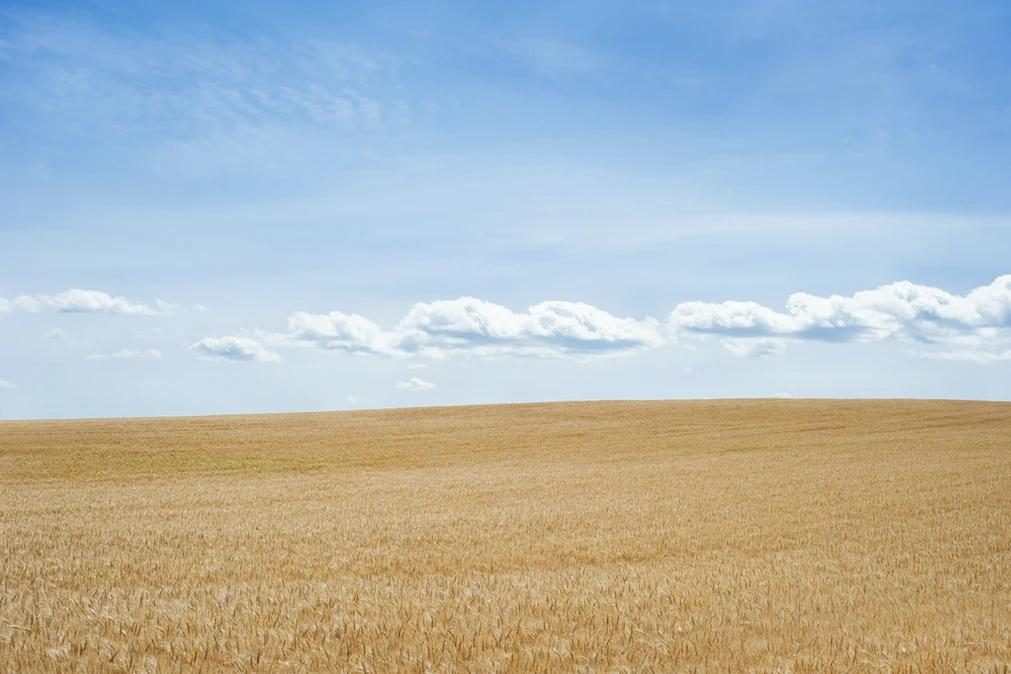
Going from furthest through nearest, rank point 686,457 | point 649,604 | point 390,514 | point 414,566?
point 686,457, point 390,514, point 414,566, point 649,604

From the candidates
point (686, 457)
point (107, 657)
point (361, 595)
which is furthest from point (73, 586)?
point (686, 457)

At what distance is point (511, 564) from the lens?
12234 mm

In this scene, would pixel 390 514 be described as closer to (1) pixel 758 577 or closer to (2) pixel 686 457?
(1) pixel 758 577

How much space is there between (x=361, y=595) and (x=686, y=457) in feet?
90.0

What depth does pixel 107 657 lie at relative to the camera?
6309mm

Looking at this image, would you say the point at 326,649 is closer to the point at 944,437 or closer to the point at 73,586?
the point at 73,586

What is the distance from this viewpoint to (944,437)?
136 feet

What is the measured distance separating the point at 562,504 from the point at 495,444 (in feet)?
72.9

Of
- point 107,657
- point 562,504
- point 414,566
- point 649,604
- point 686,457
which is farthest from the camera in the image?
point 686,457

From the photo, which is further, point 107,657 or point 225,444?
point 225,444

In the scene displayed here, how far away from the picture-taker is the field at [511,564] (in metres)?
6.73

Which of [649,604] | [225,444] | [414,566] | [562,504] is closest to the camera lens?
[649,604]

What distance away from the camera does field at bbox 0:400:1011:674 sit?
6727 mm

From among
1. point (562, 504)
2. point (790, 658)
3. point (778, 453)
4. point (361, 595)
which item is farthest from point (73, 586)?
point (778, 453)
